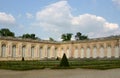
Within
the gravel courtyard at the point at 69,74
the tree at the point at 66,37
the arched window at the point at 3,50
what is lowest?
the gravel courtyard at the point at 69,74

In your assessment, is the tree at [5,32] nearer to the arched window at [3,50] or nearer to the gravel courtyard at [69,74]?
the arched window at [3,50]

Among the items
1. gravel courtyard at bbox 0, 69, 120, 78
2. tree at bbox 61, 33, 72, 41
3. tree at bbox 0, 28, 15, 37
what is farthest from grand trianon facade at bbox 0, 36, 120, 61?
gravel courtyard at bbox 0, 69, 120, 78

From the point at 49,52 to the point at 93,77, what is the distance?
152ft

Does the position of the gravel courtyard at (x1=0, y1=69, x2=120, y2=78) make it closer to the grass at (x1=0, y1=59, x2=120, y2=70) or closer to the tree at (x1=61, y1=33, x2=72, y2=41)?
the grass at (x1=0, y1=59, x2=120, y2=70)

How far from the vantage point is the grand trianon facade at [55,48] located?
170 ft

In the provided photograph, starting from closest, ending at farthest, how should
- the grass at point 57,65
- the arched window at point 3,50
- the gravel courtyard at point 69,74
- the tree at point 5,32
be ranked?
the gravel courtyard at point 69,74 → the grass at point 57,65 → the arched window at point 3,50 → the tree at point 5,32

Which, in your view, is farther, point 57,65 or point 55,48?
point 55,48

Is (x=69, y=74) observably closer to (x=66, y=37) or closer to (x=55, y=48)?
(x=55, y=48)

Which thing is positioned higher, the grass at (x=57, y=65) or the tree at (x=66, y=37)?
the tree at (x=66, y=37)

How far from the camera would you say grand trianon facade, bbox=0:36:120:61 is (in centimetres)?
5188

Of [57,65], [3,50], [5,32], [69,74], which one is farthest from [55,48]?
[69,74]

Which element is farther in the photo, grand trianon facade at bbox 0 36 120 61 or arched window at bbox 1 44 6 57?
grand trianon facade at bbox 0 36 120 61

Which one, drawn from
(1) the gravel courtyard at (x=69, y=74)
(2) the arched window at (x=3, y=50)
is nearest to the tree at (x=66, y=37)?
(2) the arched window at (x=3, y=50)

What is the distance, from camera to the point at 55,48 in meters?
Answer: 63.2
